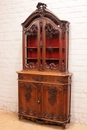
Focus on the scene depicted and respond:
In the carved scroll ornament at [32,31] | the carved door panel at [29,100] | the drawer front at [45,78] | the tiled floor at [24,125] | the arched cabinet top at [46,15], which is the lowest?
the tiled floor at [24,125]

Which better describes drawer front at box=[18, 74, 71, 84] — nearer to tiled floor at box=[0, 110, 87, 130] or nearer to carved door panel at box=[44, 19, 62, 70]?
carved door panel at box=[44, 19, 62, 70]

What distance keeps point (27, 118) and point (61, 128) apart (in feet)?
2.18

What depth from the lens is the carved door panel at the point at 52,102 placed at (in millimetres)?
2811

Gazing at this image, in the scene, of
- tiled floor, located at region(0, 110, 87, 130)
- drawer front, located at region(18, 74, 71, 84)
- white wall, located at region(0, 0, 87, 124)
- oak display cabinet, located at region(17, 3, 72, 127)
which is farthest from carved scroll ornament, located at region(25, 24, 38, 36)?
tiled floor, located at region(0, 110, 87, 130)

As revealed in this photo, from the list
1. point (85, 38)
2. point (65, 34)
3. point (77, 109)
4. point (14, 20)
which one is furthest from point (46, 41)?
point (77, 109)

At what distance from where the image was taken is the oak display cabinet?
111 inches

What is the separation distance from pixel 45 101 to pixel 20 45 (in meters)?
1.29

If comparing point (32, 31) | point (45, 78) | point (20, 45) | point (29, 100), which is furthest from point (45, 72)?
point (20, 45)

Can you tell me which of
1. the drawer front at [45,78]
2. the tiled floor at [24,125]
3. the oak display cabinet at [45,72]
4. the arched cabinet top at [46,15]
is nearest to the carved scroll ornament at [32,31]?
the oak display cabinet at [45,72]

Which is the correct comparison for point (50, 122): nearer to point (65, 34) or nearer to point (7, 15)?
point (65, 34)

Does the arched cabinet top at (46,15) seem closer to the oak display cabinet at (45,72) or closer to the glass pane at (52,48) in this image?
the oak display cabinet at (45,72)

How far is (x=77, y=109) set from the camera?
3.09 metres

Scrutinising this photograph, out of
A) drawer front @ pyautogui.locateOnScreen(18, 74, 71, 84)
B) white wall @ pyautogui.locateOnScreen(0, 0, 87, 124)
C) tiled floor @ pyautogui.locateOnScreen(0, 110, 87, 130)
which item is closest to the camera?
drawer front @ pyautogui.locateOnScreen(18, 74, 71, 84)

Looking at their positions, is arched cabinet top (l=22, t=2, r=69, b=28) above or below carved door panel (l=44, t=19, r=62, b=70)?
above
